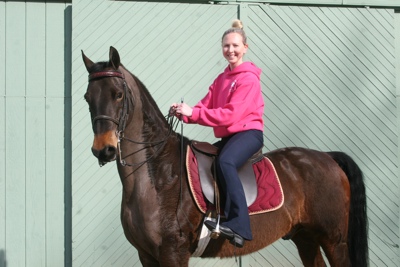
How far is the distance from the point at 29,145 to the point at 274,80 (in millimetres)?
3008

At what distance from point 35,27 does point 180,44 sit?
1.72 metres

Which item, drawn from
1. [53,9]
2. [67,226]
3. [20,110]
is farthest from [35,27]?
[67,226]

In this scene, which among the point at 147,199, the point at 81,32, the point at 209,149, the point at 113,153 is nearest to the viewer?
the point at 113,153

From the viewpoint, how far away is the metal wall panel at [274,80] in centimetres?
675

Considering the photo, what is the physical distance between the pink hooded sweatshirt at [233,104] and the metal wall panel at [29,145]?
2.68 metres

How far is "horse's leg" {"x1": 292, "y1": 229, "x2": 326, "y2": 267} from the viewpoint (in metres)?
5.52

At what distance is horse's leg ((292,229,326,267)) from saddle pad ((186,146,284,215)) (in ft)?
2.64

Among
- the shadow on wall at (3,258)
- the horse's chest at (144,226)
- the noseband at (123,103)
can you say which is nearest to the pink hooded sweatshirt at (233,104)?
the noseband at (123,103)

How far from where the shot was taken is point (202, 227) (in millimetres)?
4488

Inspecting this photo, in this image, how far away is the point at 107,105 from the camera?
4.04 meters

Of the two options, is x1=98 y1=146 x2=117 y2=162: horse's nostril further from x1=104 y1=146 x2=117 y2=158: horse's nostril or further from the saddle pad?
the saddle pad

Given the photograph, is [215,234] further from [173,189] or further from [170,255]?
[173,189]

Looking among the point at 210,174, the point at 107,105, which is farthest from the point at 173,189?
the point at 107,105

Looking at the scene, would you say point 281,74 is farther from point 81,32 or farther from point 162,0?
point 81,32
